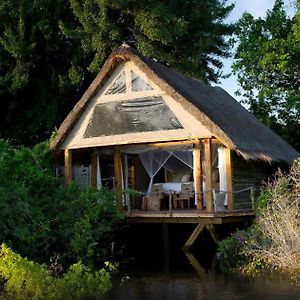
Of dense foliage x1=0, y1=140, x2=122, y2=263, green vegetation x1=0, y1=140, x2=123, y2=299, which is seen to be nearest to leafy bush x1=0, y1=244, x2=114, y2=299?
green vegetation x1=0, y1=140, x2=123, y2=299

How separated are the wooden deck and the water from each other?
Result: 1027mm

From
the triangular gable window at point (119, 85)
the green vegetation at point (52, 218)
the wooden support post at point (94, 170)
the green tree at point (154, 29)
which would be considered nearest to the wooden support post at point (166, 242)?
the green vegetation at point (52, 218)

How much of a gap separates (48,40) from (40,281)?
1388 centimetres

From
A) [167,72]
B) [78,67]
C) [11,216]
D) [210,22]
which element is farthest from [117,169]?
[210,22]

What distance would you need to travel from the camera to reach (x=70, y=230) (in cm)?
1409

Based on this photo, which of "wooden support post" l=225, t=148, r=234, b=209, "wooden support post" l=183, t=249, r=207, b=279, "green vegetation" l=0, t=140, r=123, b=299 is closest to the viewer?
"green vegetation" l=0, t=140, r=123, b=299

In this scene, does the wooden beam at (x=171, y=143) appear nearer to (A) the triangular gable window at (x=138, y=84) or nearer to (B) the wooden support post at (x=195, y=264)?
(A) the triangular gable window at (x=138, y=84)

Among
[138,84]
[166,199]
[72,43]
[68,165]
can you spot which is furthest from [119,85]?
[72,43]

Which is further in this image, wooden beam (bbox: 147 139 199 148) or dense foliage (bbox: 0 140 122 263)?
wooden beam (bbox: 147 139 199 148)

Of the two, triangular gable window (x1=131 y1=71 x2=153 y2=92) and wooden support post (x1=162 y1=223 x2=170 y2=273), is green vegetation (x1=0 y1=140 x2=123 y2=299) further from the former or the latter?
triangular gable window (x1=131 y1=71 x2=153 y2=92)

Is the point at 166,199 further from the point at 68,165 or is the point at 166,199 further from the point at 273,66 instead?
the point at 273,66

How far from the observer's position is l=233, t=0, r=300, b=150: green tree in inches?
930

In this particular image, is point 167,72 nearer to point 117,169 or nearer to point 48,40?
point 117,169

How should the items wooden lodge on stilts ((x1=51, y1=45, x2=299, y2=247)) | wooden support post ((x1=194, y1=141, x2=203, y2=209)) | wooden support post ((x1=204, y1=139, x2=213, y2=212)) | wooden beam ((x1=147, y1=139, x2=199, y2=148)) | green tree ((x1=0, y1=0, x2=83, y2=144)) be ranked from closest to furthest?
1. wooden support post ((x1=204, y1=139, x2=213, y2=212))
2. wooden lodge on stilts ((x1=51, y1=45, x2=299, y2=247))
3. wooden support post ((x1=194, y1=141, x2=203, y2=209))
4. wooden beam ((x1=147, y1=139, x2=199, y2=148))
5. green tree ((x1=0, y1=0, x2=83, y2=144))
